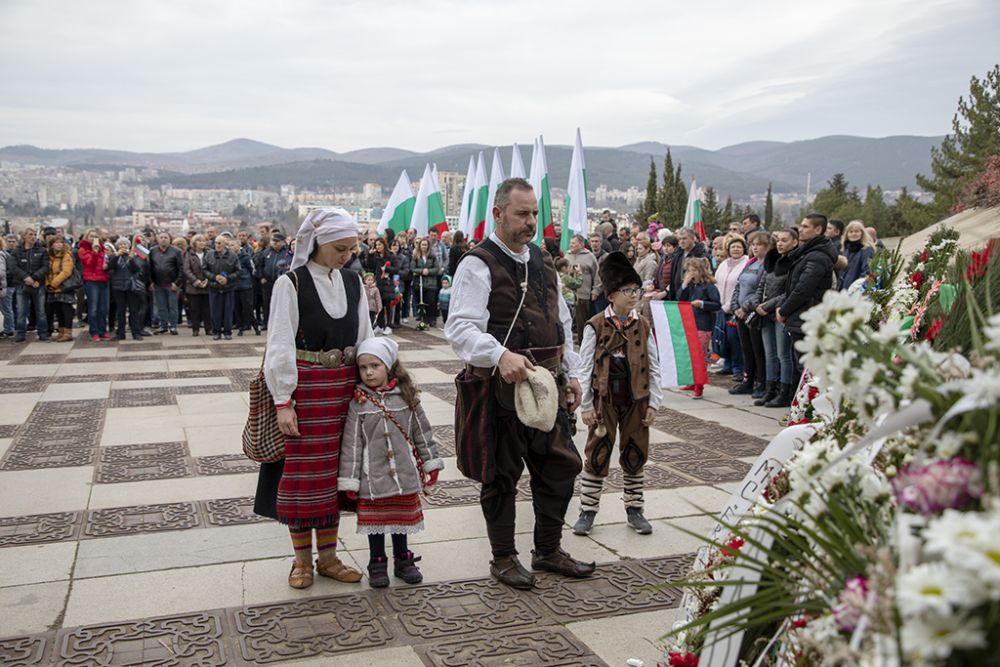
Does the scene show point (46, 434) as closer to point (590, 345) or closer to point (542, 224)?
point (590, 345)

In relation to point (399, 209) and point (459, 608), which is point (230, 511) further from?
point (399, 209)

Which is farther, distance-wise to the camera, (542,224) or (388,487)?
(542,224)

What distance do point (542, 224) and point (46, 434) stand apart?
10662 mm

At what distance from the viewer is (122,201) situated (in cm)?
9138

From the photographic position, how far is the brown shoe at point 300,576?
14.3 ft

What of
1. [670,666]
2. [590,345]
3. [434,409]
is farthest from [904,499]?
[434,409]

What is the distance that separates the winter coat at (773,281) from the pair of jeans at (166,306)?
37.9ft

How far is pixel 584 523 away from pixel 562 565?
2.41 ft

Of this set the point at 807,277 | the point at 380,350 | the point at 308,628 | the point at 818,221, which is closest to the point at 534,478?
the point at 380,350

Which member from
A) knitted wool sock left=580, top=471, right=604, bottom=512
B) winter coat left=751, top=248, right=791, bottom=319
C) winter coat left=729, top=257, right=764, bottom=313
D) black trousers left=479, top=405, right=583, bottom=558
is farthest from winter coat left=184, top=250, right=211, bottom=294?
black trousers left=479, top=405, right=583, bottom=558

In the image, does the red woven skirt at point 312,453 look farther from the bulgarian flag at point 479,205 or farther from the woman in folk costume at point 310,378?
the bulgarian flag at point 479,205

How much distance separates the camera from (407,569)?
446 centimetres

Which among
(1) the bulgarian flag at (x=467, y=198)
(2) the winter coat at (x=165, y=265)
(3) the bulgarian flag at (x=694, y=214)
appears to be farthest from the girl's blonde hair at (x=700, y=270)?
(1) the bulgarian flag at (x=467, y=198)

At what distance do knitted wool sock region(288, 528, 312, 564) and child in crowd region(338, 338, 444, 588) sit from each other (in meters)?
0.29
